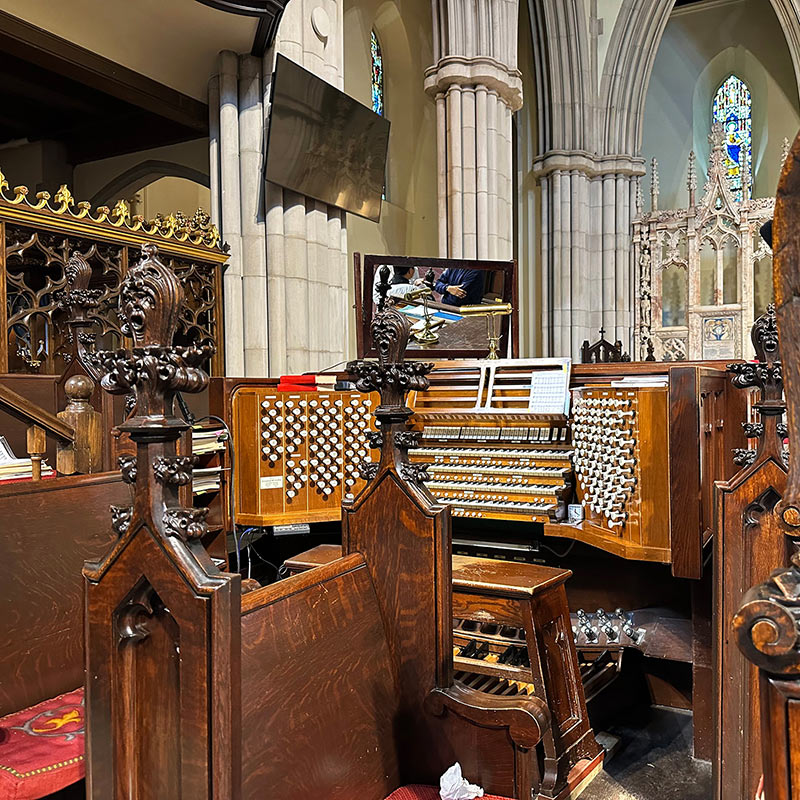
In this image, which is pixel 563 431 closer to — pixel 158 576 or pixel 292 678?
pixel 292 678

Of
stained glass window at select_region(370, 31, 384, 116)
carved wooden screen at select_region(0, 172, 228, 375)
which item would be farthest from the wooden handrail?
stained glass window at select_region(370, 31, 384, 116)

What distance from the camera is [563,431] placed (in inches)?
161

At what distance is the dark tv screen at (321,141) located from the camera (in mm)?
5926

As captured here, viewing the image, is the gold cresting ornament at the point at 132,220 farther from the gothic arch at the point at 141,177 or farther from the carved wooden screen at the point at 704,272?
the carved wooden screen at the point at 704,272

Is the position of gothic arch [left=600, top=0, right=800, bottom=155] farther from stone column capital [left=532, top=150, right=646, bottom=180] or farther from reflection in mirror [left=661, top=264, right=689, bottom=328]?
reflection in mirror [left=661, top=264, right=689, bottom=328]

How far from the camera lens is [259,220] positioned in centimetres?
609

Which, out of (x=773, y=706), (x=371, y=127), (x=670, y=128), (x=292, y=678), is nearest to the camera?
(x=773, y=706)

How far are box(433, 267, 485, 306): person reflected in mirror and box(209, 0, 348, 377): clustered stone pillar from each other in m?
1.33

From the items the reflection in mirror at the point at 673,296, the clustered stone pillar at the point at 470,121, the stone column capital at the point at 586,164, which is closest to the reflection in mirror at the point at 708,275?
the reflection in mirror at the point at 673,296

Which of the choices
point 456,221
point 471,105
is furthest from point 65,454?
point 471,105

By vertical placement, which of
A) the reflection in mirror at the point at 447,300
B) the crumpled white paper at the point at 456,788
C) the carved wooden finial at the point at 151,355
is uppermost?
the reflection in mirror at the point at 447,300

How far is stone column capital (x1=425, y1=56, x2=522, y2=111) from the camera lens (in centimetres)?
841

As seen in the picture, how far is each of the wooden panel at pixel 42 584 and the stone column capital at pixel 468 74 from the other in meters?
7.25

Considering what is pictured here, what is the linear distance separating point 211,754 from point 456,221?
7.71m
